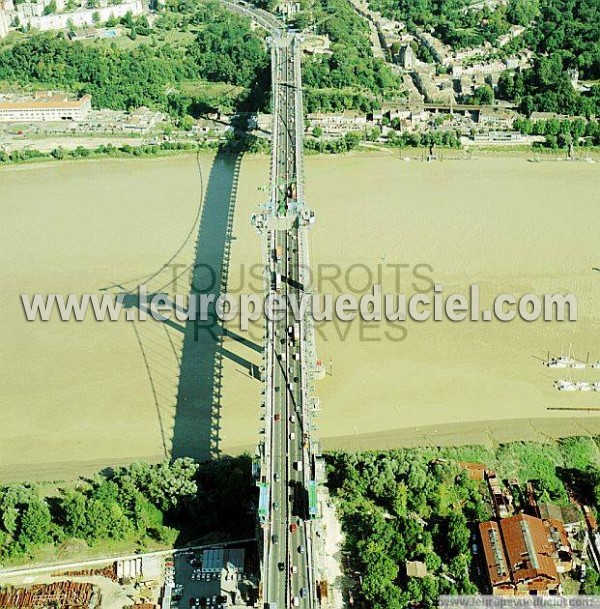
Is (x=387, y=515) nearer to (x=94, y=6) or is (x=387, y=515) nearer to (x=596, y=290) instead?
(x=596, y=290)

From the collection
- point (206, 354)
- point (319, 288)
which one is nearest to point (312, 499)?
point (206, 354)

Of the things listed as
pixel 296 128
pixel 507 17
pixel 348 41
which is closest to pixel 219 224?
pixel 296 128

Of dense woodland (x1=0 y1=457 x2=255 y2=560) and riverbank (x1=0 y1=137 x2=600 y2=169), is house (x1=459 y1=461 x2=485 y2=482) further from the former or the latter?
riverbank (x1=0 y1=137 x2=600 y2=169)

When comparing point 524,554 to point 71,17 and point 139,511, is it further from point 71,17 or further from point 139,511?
point 71,17

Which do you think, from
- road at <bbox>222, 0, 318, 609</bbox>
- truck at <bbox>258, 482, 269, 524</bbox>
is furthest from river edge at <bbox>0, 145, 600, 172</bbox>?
truck at <bbox>258, 482, 269, 524</bbox>

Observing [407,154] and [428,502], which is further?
[407,154]
